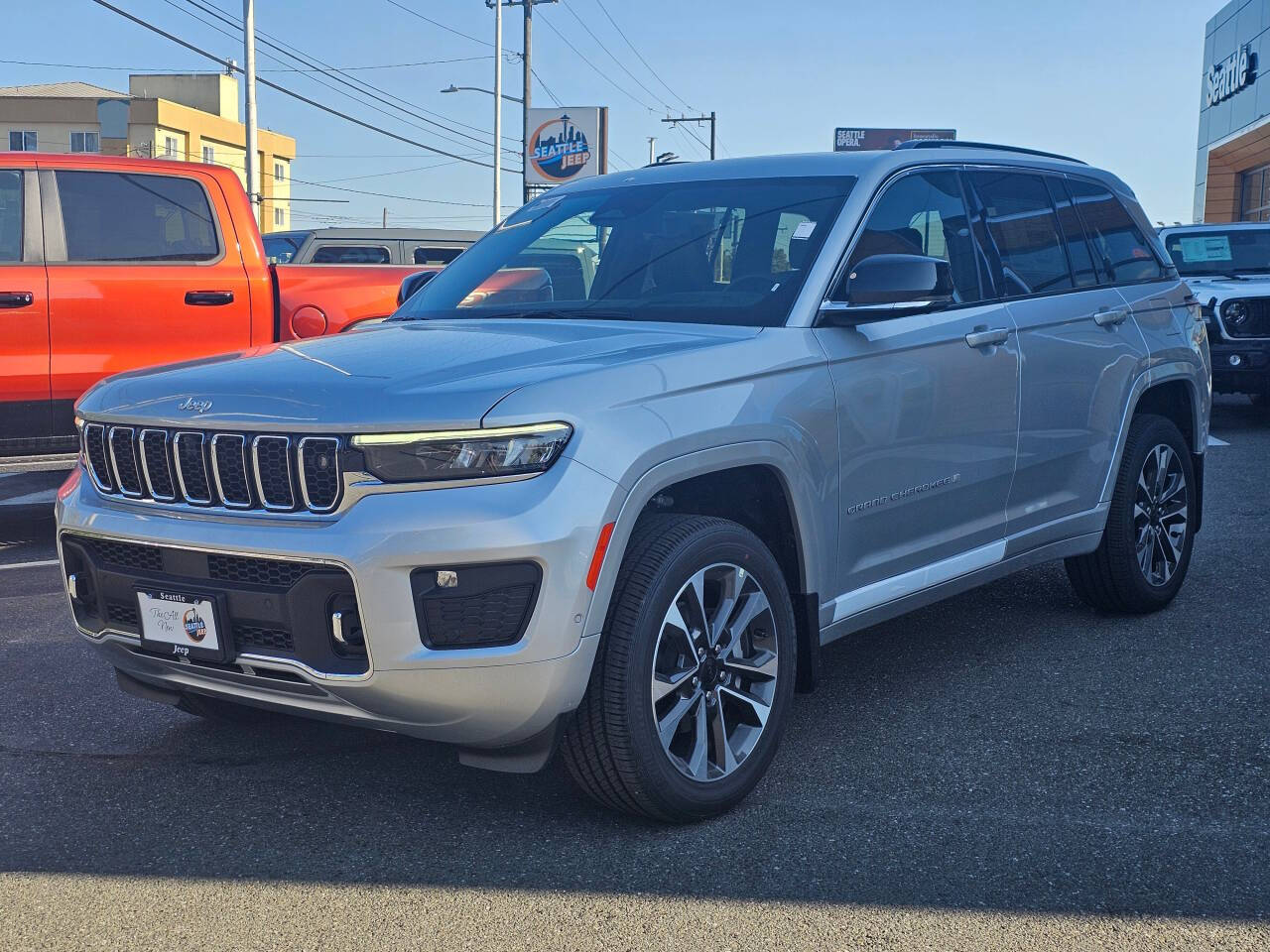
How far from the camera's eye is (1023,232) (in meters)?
5.25

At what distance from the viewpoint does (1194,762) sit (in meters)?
4.17

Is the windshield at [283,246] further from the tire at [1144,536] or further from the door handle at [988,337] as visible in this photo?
the door handle at [988,337]

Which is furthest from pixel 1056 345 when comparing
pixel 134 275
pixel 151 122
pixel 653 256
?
pixel 151 122

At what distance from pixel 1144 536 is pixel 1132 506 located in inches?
8.3

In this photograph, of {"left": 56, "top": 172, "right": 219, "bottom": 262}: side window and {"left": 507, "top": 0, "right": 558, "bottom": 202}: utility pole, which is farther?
{"left": 507, "top": 0, "right": 558, "bottom": 202}: utility pole

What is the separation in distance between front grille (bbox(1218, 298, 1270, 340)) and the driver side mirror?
34.4 feet

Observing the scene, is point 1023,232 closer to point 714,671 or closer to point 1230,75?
point 714,671

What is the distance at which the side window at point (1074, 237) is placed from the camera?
18.0 ft

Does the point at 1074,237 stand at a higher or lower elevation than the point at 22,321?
higher

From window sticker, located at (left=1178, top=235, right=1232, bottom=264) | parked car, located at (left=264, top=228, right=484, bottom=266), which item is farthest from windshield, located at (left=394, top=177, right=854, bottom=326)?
window sticker, located at (left=1178, top=235, right=1232, bottom=264)

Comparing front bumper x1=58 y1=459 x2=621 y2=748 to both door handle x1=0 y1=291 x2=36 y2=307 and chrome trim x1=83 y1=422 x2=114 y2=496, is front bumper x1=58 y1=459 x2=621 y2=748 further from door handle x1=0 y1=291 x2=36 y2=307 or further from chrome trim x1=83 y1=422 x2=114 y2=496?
door handle x1=0 y1=291 x2=36 y2=307

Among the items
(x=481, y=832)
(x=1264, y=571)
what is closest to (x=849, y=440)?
(x=481, y=832)

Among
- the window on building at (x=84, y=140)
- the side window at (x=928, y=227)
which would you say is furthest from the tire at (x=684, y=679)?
the window on building at (x=84, y=140)

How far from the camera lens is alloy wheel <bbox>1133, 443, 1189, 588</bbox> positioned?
577cm
